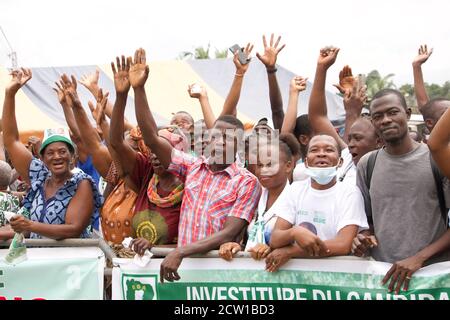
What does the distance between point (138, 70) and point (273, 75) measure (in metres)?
1.84

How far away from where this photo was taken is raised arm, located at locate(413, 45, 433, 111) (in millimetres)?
6188

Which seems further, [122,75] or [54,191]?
[54,191]

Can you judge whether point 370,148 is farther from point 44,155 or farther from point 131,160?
point 44,155

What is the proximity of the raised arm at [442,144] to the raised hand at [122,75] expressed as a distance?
233 cm

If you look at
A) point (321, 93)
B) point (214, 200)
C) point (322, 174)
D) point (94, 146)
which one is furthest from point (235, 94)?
point (322, 174)

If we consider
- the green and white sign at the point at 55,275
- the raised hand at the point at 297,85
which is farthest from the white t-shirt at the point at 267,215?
the raised hand at the point at 297,85

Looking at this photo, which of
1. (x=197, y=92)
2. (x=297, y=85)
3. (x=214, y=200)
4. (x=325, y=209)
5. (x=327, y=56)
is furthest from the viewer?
(x=197, y=92)

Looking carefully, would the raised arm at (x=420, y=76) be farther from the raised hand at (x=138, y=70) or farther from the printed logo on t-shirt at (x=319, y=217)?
the raised hand at (x=138, y=70)

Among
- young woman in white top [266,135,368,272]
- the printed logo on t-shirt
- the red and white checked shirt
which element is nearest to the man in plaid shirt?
the red and white checked shirt

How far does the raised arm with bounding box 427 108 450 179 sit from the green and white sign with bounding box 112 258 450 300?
643 mm

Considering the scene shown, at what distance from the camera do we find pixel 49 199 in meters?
5.05

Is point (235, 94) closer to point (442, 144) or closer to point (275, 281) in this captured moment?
point (275, 281)

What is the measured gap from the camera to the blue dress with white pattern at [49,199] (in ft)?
16.3

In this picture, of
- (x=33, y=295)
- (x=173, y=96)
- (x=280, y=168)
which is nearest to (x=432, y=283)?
(x=280, y=168)
